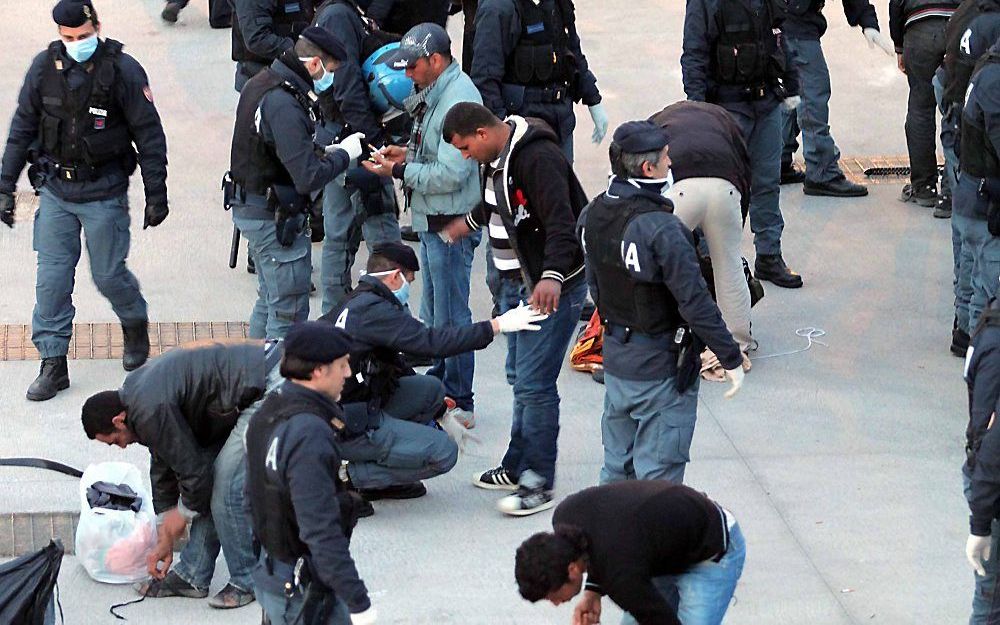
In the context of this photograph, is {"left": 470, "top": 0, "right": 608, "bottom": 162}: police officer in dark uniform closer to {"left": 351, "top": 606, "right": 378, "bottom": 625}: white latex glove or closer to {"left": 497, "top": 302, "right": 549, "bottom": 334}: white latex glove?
{"left": 497, "top": 302, "right": 549, "bottom": 334}: white latex glove

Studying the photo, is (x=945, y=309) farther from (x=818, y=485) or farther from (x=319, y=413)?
(x=319, y=413)

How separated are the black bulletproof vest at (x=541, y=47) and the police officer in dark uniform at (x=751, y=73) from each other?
2.20 feet

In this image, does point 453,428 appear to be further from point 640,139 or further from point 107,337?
point 107,337

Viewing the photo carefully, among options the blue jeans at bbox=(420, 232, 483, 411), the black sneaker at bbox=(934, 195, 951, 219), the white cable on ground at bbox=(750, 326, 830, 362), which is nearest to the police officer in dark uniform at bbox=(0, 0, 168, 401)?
the blue jeans at bbox=(420, 232, 483, 411)

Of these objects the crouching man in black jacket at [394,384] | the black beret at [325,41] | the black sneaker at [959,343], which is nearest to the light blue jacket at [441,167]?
the black beret at [325,41]

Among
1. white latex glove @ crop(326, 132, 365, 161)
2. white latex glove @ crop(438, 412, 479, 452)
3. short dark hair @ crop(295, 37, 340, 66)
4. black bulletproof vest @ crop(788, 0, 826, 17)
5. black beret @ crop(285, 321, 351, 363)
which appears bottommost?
white latex glove @ crop(438, 412, 479, 452)

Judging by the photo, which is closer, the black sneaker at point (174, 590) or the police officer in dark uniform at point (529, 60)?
the black sneaker at point (174, 590)

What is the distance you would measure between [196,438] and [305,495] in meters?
1.15

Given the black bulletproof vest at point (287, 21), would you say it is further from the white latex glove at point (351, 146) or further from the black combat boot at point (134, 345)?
the black combat boot at point (134, 345)

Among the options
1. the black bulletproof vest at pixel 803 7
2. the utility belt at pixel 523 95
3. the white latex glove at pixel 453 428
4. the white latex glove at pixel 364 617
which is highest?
the black bulletproof vest at pixel 803 7

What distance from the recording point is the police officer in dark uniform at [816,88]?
30.9ft

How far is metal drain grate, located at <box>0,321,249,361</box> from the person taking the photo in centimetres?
771

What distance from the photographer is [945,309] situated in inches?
328

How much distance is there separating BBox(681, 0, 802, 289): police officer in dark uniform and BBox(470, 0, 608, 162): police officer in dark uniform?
2.12 ft
